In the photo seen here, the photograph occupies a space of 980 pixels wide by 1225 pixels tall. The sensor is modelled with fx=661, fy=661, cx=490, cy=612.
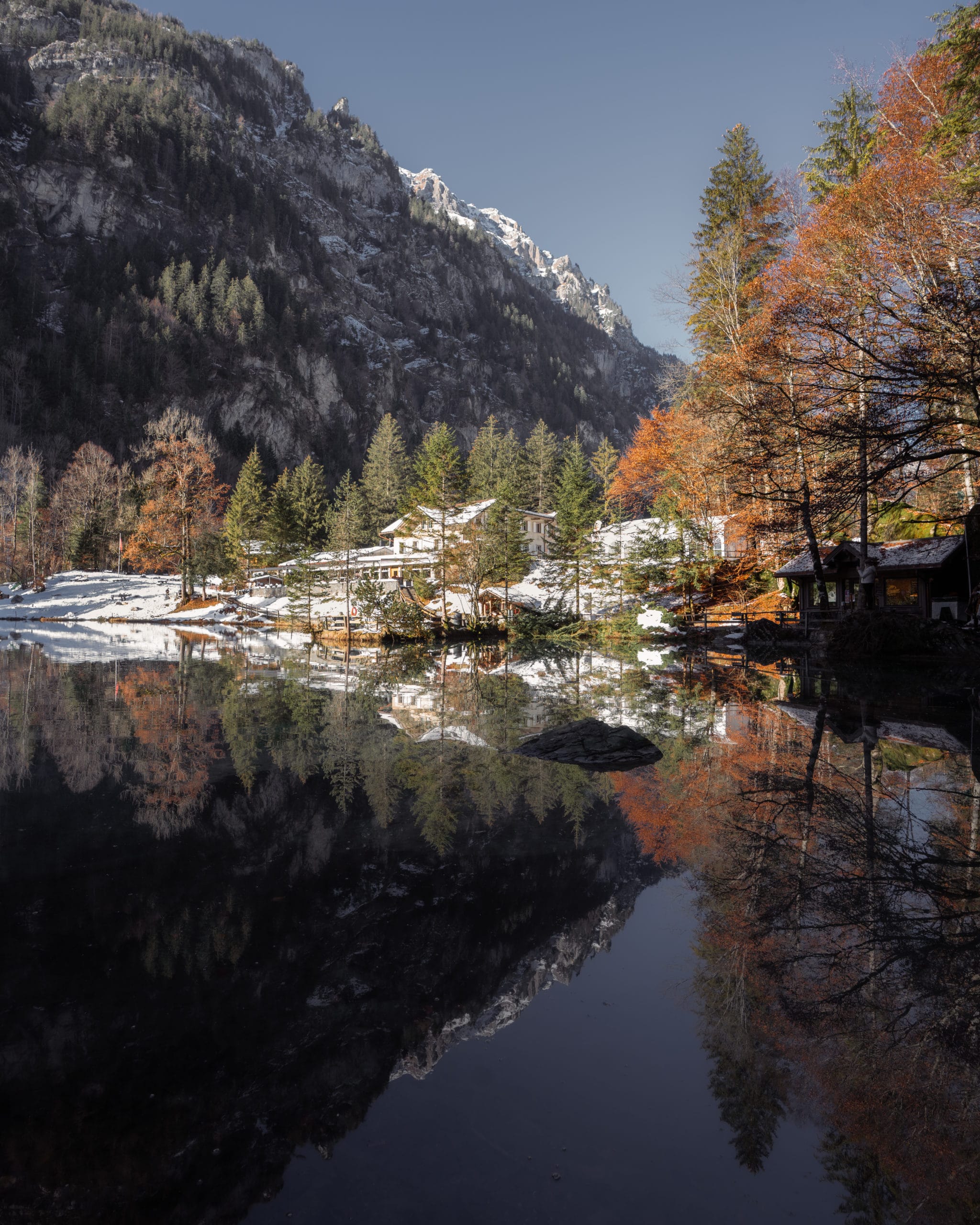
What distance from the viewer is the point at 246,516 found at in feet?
224

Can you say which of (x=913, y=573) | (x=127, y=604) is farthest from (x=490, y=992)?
(x=127, y=604)

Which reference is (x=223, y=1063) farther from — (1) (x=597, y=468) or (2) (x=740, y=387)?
(1) (x=597, y=468)

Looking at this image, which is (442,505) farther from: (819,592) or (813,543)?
(813,543)

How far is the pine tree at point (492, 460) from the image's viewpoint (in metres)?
78.9

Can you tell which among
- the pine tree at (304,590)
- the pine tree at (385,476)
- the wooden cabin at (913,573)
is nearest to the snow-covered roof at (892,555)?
the wooden cabin at (913,573)

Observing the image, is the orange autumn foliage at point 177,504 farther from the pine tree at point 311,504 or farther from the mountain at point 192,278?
the mountain at point 192,278

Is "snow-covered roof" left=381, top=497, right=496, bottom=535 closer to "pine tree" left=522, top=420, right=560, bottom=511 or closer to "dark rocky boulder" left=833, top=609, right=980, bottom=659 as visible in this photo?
"pine tree" left=522, top=420, right=560, bottom=511

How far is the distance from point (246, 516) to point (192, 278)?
90.9 metres

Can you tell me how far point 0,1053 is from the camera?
11.1ft

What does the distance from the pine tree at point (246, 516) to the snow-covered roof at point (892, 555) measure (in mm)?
46467

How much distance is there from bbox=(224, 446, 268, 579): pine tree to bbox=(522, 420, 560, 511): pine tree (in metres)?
32.7

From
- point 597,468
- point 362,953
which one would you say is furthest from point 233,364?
point 362,953

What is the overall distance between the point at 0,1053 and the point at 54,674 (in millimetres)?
18719

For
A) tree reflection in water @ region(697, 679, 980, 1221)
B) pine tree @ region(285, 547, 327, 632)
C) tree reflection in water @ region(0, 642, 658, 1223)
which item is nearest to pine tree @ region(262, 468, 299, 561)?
pine tree @ region(285, 547, 327, 632)
